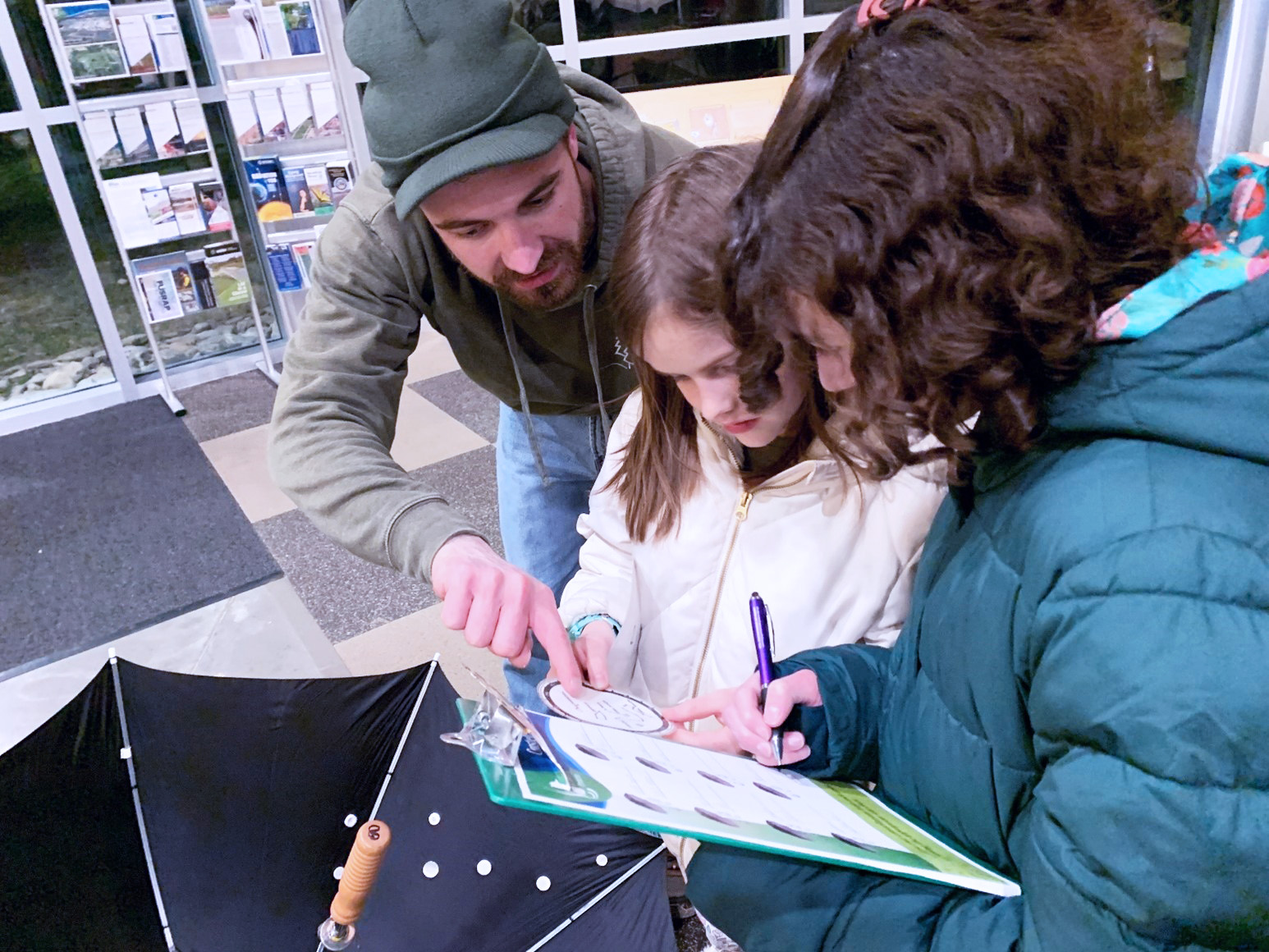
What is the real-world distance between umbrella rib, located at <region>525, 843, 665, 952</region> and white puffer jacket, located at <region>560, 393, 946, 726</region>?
21cm

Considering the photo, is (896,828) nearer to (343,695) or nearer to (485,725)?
(485,725)

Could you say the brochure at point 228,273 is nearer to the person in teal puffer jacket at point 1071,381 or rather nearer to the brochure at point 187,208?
the brochure at point 187,208

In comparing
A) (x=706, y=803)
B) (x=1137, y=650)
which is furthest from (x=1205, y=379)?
(x=706, y=803)

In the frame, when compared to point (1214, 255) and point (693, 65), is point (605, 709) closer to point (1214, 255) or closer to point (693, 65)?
point (1214, 255)

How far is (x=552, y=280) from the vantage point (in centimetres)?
131

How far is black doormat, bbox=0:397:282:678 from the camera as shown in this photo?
235 cm

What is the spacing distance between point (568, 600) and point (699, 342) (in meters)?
0.44

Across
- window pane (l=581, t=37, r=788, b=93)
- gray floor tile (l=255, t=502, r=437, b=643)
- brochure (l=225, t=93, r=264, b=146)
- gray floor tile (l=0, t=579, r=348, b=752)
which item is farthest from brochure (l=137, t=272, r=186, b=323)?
gray floor tile (l=0, t=579, r=348, b=752)

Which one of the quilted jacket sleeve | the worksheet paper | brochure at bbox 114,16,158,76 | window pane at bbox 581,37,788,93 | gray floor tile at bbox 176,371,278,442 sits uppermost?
brochure at bbox 114,16,158,76

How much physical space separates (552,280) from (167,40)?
2652mm

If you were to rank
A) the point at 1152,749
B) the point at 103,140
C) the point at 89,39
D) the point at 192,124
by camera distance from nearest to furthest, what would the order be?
the point at 1152,749
the point at 89,39
the point at 103,140
the point at 192,124

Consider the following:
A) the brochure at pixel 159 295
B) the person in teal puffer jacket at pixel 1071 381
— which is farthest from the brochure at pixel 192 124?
the person in teal puffer jacket at pixel 1071 381

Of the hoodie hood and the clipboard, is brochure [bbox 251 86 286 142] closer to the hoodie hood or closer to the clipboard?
the clipboard

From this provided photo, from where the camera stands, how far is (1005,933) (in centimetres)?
60
